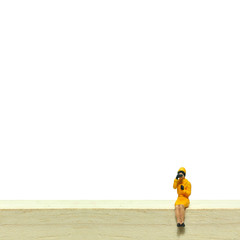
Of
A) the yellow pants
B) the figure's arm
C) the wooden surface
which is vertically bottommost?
the wooden surface

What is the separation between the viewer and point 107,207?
6.32 ft

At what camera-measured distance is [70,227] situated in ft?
6.25

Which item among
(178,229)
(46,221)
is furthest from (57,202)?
(178,229)

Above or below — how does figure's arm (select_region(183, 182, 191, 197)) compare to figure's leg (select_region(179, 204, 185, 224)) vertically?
above

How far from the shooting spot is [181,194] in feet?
6.44

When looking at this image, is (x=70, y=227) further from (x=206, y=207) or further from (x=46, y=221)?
(x=206, y=207)

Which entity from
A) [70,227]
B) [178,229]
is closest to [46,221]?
[70,227]

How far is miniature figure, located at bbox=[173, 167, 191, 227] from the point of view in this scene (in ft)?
6.21

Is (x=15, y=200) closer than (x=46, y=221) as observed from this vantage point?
No

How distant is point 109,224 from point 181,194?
1.07 feet

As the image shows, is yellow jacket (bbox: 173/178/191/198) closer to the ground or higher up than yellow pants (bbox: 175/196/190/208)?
higher up

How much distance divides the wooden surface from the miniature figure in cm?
3

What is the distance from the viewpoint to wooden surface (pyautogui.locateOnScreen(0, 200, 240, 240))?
6.24 feet

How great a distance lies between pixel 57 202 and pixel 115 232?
0.29 m
